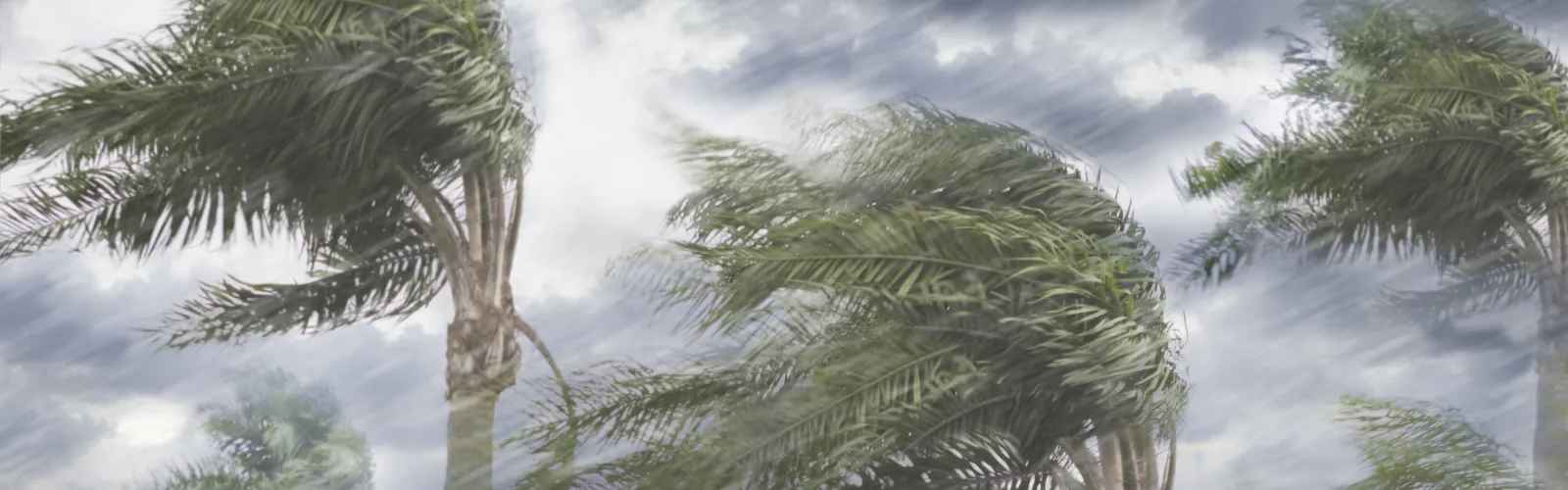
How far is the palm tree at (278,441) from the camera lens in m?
2.35

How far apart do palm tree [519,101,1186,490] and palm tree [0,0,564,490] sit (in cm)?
30

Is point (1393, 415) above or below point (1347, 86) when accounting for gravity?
below

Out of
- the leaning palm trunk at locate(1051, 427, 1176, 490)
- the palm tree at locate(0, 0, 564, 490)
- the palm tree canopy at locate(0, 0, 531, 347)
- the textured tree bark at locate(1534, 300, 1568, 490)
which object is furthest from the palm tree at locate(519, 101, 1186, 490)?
the textured tree bark at locate(1534, 300, 1568, 490)

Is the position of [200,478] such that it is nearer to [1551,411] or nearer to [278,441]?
[278,441]

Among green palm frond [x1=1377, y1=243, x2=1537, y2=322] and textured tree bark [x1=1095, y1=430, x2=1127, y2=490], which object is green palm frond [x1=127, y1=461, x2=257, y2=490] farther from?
green palm frond [x1=1377, y1=243, x2=1537, y2=322]

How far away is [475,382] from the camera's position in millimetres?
2377

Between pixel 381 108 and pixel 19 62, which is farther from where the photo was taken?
pixel 381 108

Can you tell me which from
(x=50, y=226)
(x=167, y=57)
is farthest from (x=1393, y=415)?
(x=50, y=226)

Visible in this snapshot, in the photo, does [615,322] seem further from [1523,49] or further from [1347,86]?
[1523,49]

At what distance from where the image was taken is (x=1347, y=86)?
2910mm

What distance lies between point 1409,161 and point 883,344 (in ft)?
4.49

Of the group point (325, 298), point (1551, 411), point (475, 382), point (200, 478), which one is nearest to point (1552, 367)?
point (1551, 411)

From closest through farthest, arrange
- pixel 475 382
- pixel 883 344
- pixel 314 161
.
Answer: pixel 883 344 → pixel 475 382 → pixel 314 161

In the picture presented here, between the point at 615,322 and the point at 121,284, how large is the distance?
87 cm
